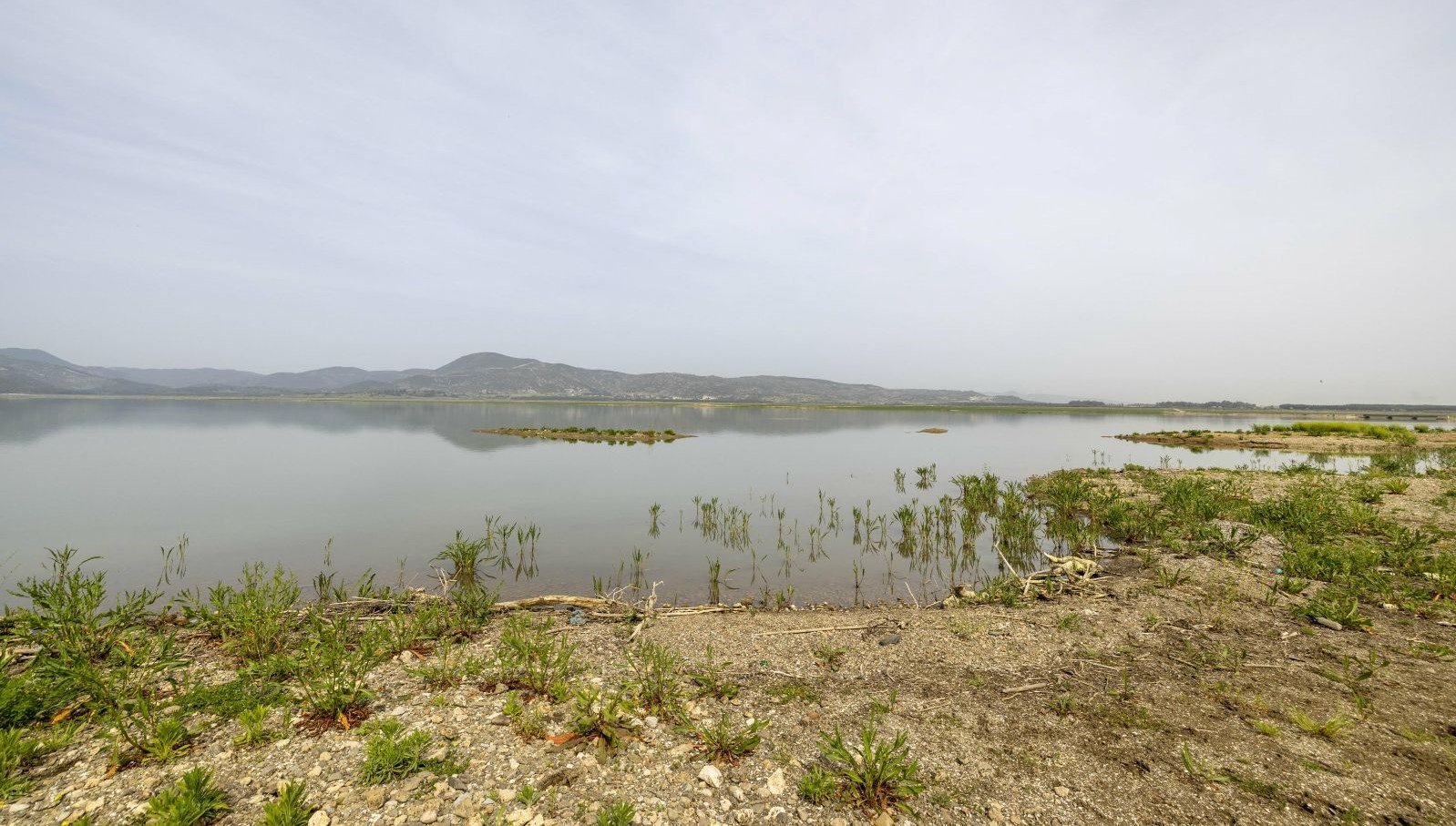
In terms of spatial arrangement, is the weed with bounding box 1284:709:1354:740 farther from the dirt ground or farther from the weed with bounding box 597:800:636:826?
the dirt ground

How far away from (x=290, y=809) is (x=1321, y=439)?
8583 cm

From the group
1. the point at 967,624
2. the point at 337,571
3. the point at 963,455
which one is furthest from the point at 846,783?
the point at 963,455

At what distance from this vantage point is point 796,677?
27.9 feet

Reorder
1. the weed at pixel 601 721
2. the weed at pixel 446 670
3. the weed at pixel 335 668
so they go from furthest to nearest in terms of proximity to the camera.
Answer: the weed at pixel 446 670, the weed at pixel 335 668, the weed at pixel 601 721

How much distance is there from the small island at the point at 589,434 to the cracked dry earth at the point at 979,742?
170ft

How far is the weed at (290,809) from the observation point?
4.70 m

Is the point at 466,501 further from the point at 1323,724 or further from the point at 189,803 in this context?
the point at 1323,724

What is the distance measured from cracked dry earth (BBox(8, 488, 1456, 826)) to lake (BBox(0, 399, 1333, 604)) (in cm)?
565

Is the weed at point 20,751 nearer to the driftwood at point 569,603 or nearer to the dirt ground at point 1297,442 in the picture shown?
the driftwood at point 569,603

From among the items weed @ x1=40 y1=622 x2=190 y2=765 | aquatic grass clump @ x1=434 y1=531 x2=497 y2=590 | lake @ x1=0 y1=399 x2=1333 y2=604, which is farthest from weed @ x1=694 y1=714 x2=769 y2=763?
aquatic grass clump @ x1=434 y1=531 x2=497 y2=590

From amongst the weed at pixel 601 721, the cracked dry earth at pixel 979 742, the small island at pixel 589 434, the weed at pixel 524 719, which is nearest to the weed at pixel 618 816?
the cracked dry earth at pixel 979 742

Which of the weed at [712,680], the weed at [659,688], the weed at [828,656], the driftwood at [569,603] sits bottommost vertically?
the driftwood at [569,603]

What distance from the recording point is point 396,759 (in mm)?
5598

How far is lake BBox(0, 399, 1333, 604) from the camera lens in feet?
52.5
